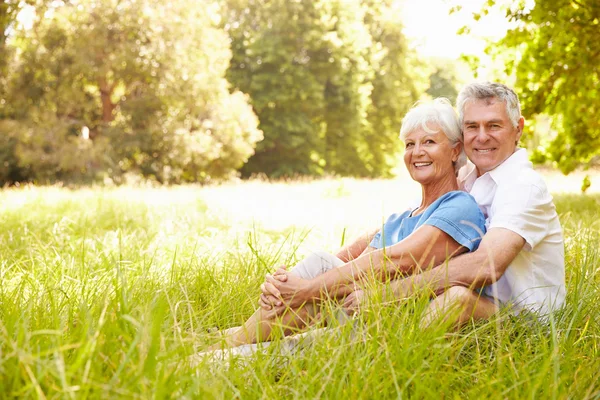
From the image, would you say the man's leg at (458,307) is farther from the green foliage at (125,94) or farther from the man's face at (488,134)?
the green foliage at (125,94)

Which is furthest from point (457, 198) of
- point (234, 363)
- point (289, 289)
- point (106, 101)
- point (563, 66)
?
point (106, 101)

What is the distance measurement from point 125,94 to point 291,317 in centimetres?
2164

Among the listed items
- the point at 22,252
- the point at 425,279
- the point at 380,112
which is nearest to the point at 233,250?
the point at 22,252

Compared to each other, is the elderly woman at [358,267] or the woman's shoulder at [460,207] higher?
the woman's shoulder at [460,207]

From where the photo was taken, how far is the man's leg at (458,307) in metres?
2.53

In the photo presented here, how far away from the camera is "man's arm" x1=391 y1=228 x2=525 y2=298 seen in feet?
9.36

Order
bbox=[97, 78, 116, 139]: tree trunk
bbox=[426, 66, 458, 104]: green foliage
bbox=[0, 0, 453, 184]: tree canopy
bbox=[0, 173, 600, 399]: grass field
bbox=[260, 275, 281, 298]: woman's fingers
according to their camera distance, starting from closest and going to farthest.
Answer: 1. bbox=[0, 173, 600, 399]: grass field
2. bbox=[260, 275, 281, 298]: woman's fingers
3. bbox=[0, 0, 453, 184]: tree canopy
4. bbox=[97, 78, 116, 139]: tree trunk
5. bbox=[426, 66, 458, 104]: green foliage

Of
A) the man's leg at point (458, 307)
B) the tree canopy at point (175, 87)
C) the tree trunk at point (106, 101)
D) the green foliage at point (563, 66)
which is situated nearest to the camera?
the man's leg at point (458, 307)

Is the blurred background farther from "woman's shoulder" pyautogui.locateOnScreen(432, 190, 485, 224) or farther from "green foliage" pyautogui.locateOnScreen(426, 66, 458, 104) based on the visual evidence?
"green foliage" pyautogui.locateOnScreen(426, 66, 458, 104)

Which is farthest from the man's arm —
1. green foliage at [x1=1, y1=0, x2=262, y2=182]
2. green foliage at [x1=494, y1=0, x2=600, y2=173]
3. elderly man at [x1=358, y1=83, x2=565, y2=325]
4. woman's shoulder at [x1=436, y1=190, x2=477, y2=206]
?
green foliage at [x1=1, y1=0, x2=262, y2=182]

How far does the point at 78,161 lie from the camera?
20219 mm

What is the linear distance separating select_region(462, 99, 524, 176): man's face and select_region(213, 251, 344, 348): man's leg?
3.21 feet

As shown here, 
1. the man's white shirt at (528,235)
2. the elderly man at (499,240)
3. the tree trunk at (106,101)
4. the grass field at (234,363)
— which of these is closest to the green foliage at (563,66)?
the grass field at (234,363)

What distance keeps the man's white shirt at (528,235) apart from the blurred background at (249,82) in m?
4.85
